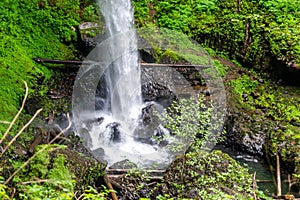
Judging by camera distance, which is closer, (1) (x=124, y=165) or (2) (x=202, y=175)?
(2) (x=202, y=175)

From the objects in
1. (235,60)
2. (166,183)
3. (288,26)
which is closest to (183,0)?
(235,60)

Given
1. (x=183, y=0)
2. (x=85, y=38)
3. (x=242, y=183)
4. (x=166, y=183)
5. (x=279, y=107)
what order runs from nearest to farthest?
(x=242, y=183) → (x=166, y=183) → (x=279, y=107) → (x=85, y=38) → (x=183, y=0)

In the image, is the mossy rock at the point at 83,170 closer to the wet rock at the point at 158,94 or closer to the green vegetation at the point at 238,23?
the wet rock at the point at 158,94

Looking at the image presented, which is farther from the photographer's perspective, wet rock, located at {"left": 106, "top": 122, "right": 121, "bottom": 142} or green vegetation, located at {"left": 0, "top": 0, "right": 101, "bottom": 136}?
wet rock, located at {"left": 106, "top": 122, "right": 121, "bottom": 142}

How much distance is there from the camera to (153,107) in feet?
28.6

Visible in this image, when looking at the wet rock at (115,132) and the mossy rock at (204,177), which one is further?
the wet rock at (115,132)

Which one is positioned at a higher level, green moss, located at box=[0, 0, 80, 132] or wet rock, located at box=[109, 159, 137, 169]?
green moss, located at box=[0, 0, 80, 132]

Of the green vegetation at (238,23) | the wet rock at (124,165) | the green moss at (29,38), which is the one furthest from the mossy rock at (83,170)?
the green vegetation at (238,23)

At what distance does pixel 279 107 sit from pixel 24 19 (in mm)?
7020

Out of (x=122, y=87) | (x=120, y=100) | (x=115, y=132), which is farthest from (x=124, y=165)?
(x=122, y=87)

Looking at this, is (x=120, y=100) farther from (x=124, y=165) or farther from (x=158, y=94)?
(x=124, y=165)

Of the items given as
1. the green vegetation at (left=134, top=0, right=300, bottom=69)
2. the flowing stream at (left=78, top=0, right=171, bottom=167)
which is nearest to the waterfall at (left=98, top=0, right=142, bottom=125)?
the flowing stream at (left=78, top=0, right=171, bottom=167)

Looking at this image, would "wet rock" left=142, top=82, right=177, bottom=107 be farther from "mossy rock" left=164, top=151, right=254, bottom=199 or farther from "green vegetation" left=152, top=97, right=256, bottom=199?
"mossy rock" left=164, top=151, right=254, bottom=199

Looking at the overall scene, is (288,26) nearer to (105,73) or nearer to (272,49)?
(272,49)
